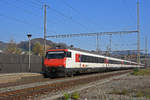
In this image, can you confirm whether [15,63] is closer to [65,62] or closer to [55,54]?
[55,54]

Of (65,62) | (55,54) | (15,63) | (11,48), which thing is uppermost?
(11,48)

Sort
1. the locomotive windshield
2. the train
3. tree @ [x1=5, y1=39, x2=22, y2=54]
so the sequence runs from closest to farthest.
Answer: the train < the locomotive windshield < tree @ [x1=5, y1=39, x2=22, y2=54]

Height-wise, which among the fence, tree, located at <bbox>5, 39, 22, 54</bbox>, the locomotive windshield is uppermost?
tree, located at <bbox>5, 39, 22, 54</bbox>

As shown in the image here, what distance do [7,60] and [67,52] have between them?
312 inches

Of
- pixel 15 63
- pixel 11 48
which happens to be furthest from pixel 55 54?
pixel 11 48

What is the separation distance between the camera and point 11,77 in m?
18.8

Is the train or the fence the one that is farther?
the fence

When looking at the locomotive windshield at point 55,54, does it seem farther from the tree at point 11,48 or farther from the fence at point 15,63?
the tree at point 11,48

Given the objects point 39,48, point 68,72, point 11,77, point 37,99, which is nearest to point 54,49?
point 68,72

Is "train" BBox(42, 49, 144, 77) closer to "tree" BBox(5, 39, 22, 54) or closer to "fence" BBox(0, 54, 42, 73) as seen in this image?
"fence" BBox(0, 54, 42, 73)

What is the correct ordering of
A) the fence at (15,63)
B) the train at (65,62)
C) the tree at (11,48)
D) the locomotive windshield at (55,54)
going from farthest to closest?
the tree at (11,48)
the fence at (15,63)
the locomotive windshield at (55,54)
the train at (65,62)

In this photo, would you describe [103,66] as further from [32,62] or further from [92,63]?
[32,62]

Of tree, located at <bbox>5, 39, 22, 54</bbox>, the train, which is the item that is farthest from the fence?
tree, located at <bbox>5, 39, 22, 54</bbox>

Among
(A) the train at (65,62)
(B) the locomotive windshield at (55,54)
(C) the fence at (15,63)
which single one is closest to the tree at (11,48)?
(C) the fence at (15,63)
